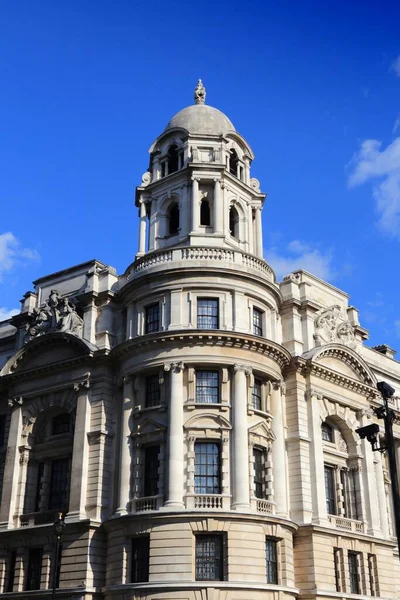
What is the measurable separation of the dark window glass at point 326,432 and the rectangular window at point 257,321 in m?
7.67

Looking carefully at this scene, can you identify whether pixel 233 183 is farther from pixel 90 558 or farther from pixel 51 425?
pixel 90 558

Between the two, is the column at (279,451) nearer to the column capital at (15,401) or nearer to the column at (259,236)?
the column at (259,236)

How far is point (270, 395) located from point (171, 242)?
38.8 feet

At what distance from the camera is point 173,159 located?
167 feet

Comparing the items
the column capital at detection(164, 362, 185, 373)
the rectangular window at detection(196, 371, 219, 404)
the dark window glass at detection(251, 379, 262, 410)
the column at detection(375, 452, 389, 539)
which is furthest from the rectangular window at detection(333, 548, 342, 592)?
the column capital at detection(164, 362, 185, 373)

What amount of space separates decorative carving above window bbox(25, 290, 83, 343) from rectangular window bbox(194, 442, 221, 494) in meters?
11.3

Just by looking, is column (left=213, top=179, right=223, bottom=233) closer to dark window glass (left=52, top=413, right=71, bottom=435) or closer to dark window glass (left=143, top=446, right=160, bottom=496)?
dark window glass (left=143, top=446, right=160, bottom=496)

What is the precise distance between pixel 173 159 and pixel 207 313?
45.0 ft

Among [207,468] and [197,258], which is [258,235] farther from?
[207,468]

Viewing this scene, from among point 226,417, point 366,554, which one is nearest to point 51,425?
point 226,417

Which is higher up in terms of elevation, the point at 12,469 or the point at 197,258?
the point at 197,258

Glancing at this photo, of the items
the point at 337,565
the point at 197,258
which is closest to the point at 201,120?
the point at 197,258

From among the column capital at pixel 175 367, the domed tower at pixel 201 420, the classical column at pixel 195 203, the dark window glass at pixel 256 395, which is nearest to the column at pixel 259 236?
the domed tower at pixel 201 420

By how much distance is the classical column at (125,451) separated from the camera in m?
38.8
